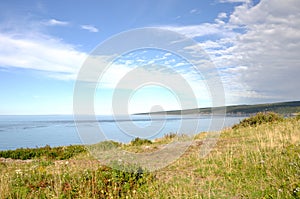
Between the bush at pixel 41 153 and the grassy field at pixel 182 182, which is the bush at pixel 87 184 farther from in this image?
the bush at pixel 41 153

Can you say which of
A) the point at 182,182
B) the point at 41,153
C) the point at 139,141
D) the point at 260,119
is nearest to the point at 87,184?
the point at 182,182

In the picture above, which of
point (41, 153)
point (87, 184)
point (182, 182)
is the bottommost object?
point (41, 153)

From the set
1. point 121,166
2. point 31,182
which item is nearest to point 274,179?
point 121,166

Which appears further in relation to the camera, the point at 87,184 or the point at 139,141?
the point at 139,141

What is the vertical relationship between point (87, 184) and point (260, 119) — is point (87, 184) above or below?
below

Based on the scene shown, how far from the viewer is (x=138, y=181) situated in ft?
23.7

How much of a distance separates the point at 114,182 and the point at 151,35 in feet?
21.1

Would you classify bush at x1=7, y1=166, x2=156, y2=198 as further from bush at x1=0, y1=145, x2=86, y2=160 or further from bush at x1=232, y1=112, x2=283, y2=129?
bush at x1=232, y1=112, x2=283, y2=129

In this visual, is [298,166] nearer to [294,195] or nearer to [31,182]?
[294,195]

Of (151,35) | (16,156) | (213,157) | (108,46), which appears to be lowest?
(16,156)

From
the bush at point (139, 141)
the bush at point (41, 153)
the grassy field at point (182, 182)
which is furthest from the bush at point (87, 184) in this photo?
the bush at point (139, 141)

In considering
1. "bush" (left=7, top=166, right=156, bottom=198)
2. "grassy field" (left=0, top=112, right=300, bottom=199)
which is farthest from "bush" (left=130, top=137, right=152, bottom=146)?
"bush" (left=7, top=166, right=156, bottom=198)

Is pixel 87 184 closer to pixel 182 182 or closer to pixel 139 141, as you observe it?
pixel 182 182

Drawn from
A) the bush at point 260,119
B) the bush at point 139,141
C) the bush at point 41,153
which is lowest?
the bush at point 41,153
